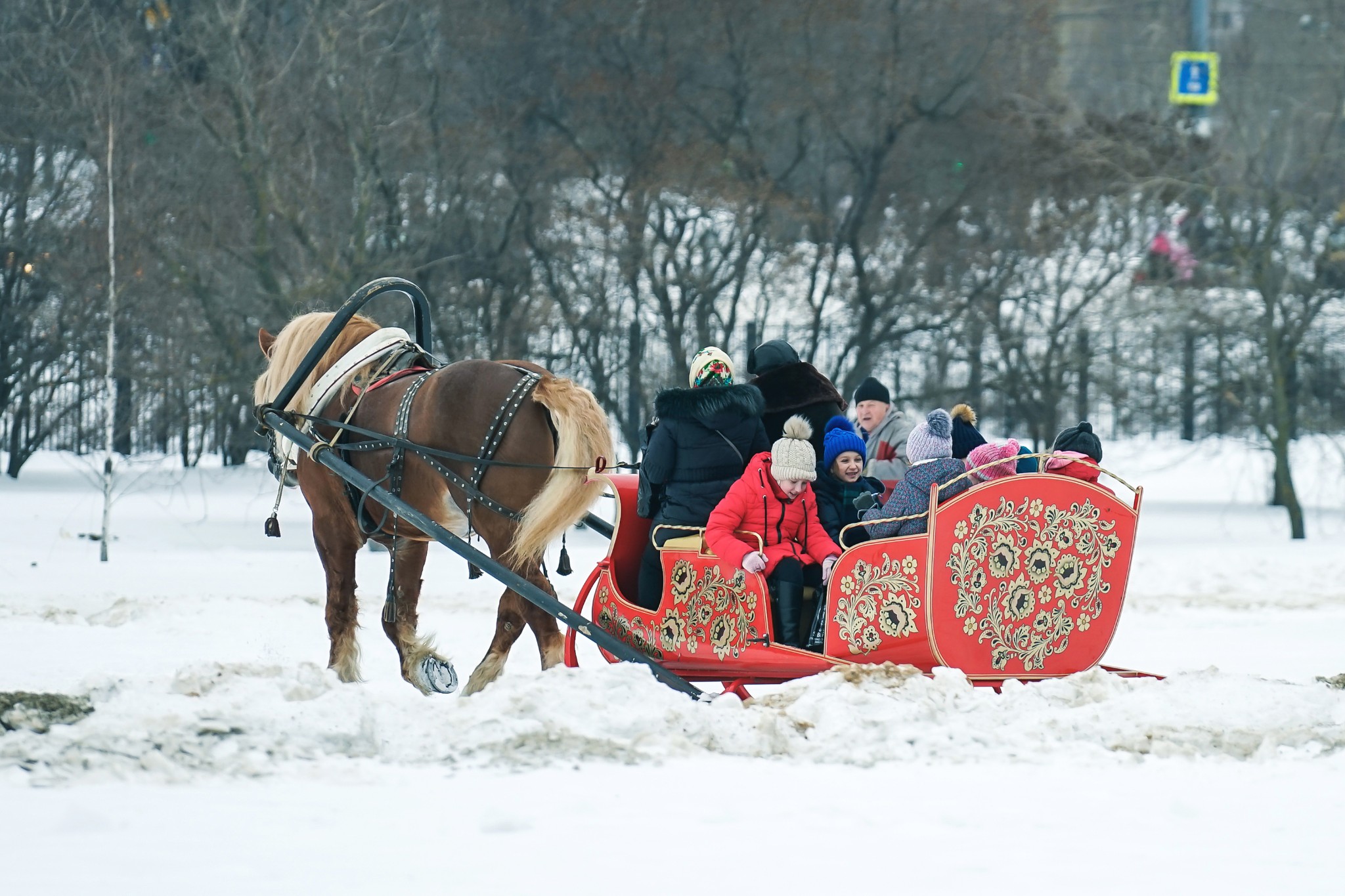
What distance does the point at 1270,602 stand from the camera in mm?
10922

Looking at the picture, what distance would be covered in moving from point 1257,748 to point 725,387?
2384 millimetres

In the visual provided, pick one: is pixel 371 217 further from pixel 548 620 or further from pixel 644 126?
pixel 548 620

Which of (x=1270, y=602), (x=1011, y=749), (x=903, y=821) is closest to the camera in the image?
(x=903, y=821)

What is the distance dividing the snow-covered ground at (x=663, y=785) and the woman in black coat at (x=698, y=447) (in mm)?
873

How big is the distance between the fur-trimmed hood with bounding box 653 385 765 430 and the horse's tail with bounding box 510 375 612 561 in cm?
39

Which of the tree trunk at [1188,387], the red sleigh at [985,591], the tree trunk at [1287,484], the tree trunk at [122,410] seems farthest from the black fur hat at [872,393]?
the tree trunk at [1188,387]

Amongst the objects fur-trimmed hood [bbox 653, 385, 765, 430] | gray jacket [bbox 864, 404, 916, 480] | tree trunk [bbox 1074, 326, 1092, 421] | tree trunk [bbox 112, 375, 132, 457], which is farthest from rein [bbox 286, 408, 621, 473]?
tree trunk [bbox 1074, 326, 1092, 421]

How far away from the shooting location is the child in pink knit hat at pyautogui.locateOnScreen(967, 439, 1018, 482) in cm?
549

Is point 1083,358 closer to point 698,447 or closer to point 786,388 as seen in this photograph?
point 786,388

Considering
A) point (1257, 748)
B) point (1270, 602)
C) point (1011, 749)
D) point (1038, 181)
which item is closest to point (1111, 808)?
Answer: point (1011, 749)

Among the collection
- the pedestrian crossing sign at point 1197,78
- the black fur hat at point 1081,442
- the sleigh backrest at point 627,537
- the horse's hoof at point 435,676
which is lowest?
the horse's hoof at point 435,676

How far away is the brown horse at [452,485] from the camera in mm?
6438

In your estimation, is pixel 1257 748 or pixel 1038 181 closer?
pixel 1257 748

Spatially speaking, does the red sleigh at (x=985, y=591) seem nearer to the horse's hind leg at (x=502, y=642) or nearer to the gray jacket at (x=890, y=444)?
the horse's hind leg at (x=502, y=642)
